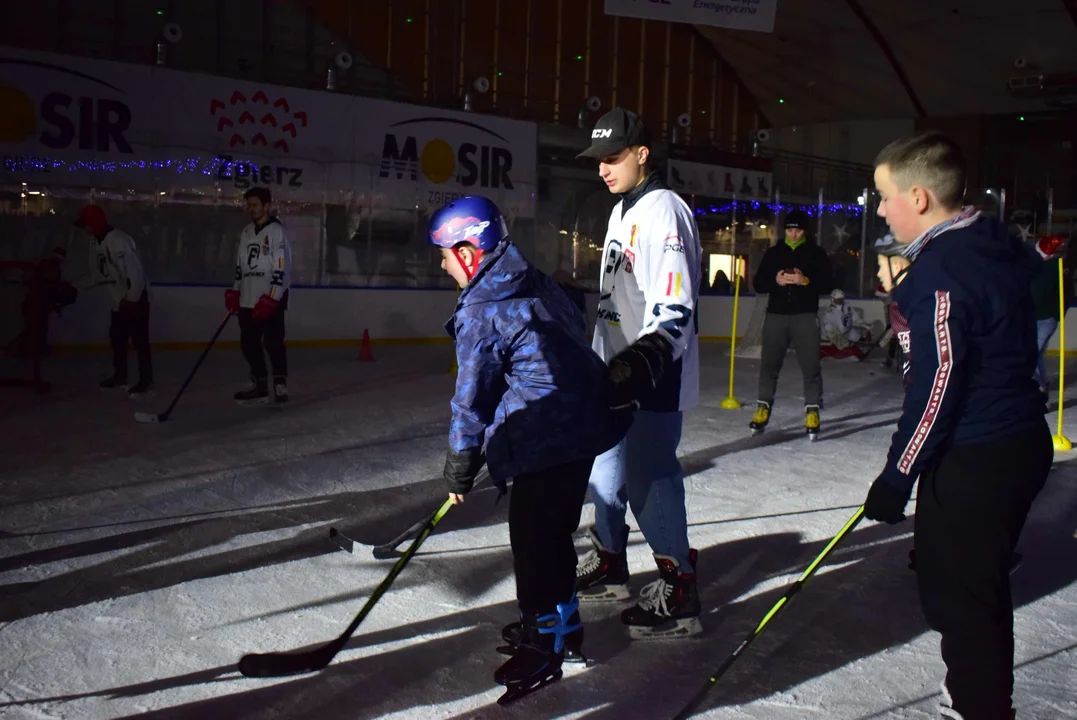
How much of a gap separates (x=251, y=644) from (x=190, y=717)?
45 cm

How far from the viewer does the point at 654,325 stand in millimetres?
2639

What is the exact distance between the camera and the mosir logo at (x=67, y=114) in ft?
33.7

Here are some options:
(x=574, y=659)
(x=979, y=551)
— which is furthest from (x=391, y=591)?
(x=979, y=551)

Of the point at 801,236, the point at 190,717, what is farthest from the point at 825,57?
the point at 190,717

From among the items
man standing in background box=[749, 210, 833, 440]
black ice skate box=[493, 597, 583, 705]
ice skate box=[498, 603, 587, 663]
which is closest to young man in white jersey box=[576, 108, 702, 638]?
ice skate box=[498, 603, 587, 663]

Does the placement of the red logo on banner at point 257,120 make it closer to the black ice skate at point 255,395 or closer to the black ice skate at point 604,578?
the black ice skate at point 255,395

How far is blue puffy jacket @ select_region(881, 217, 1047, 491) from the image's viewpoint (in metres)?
1.85

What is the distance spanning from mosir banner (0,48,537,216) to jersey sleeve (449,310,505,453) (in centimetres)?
978

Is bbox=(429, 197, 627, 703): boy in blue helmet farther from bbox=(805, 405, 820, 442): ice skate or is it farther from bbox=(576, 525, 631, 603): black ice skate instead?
bbox=(805, 405, 820, 442): ice skate

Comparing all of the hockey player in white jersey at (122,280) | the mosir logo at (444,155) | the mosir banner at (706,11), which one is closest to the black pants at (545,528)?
the hockey player in white jersey at (122,280)

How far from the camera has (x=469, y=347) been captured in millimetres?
2295

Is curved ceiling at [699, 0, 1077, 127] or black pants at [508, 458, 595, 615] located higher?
curved ceiling at [699, 0, 1077, 127]

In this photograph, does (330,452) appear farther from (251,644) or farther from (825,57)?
(825,57)

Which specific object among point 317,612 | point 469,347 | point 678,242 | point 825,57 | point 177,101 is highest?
point 825,57
